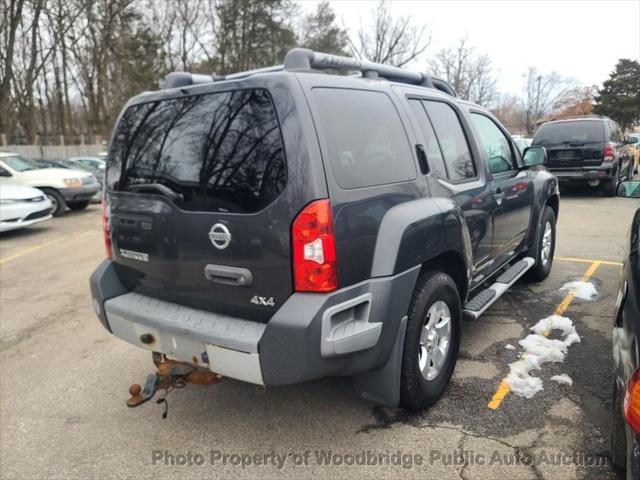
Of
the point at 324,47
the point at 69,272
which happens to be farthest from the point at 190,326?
the point at 324,47

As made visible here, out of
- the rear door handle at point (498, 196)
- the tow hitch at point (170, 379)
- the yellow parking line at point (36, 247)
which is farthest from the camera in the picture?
the yellow parking line at point (36, 247)

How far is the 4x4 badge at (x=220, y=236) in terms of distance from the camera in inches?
93.4

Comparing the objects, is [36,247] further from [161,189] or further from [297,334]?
[297,334]

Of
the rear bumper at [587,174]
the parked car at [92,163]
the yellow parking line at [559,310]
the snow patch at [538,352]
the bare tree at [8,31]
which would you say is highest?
the bare tree at [8,31]

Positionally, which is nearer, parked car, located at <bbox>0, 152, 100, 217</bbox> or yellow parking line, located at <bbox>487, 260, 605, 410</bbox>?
yellow parking line, located at <bbox>487, 260, 605, 410</bbox>

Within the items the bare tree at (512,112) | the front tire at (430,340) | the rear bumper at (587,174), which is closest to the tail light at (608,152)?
the rear bumper at (587,174)

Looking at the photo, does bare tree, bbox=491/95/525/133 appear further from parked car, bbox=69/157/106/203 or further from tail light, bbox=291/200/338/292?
tail light, bbox=291/200/338/292

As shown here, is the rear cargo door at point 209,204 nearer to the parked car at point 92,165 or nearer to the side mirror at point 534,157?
the side mirror at point 534,157

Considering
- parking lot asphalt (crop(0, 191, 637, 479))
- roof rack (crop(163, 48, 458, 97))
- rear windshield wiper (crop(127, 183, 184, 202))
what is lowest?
parking lot asphalt (crop(0, 191, 637, 479))

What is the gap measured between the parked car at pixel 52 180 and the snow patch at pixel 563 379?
11.4 metres

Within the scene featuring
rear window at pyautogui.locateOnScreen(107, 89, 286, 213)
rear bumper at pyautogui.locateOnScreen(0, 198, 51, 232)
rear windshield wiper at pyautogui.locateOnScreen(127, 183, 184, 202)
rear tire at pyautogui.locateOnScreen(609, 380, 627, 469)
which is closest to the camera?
rear tire at pyautogui.locateOnScreen(609, 380, 627, 469)

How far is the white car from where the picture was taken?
28.9 ft

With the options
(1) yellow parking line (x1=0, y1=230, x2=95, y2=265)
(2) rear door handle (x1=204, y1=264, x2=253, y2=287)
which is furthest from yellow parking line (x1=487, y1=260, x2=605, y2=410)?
(1) yellow parking line (x1=0, y1=230, x2=95, y2=265)

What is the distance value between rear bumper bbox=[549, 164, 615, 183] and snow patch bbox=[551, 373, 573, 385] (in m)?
9.20
